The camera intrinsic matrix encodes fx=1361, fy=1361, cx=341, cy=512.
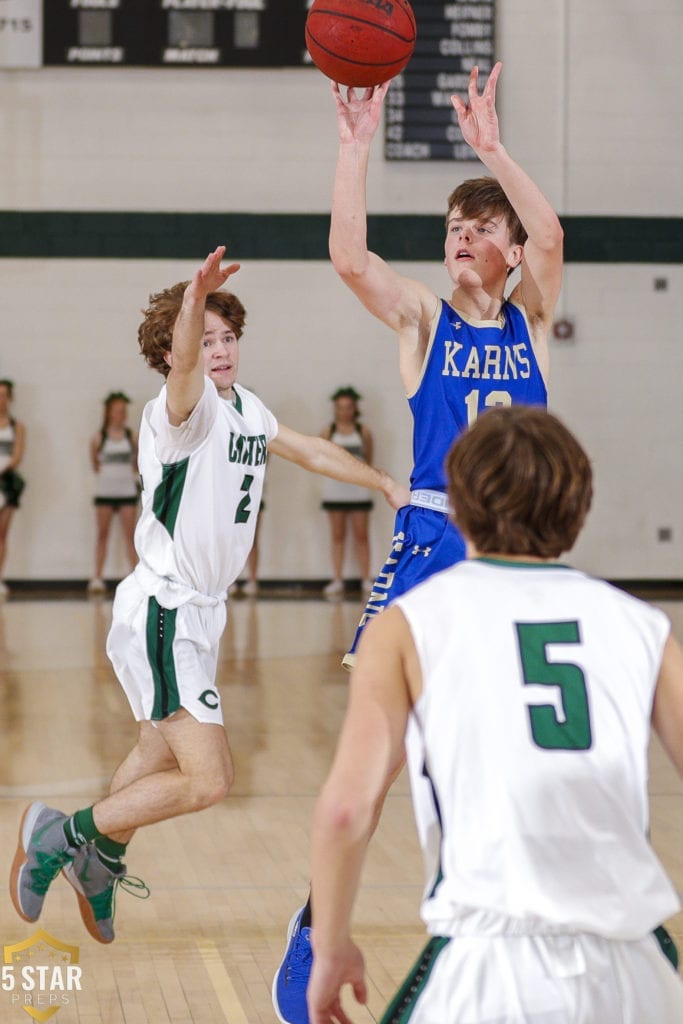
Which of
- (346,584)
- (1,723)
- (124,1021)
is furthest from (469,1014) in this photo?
(346,584)

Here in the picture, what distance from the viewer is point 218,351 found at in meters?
3.82

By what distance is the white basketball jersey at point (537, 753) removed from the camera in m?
1.66

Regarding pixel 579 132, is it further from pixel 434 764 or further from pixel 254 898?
pixel 434 764

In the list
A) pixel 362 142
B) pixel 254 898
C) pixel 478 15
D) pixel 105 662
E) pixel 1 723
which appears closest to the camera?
pixel 362 142

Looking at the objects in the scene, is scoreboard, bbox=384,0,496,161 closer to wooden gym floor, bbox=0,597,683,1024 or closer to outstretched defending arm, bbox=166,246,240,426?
wooden gym floor, bbox=0,597,683,1024

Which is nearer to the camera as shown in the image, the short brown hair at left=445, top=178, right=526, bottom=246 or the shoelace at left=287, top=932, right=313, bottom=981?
the shoelace at left=287, top=932, right=313, bottom=981

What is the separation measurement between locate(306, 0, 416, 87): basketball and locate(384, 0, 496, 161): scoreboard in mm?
9011

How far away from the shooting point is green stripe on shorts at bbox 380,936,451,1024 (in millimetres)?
1720

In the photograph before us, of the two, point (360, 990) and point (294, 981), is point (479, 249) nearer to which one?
point (294, 981)

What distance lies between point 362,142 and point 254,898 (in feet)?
8.14

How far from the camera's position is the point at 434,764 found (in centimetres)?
172

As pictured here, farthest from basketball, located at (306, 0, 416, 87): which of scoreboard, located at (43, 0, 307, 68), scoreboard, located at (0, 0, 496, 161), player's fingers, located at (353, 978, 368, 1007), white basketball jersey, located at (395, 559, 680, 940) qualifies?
scoreboard, located at (43, 0, 307, 68)

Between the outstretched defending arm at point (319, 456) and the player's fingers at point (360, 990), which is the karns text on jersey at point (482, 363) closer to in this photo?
the outstretched defending arm at point (319, 456)

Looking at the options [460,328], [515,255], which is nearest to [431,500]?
[460,328]
